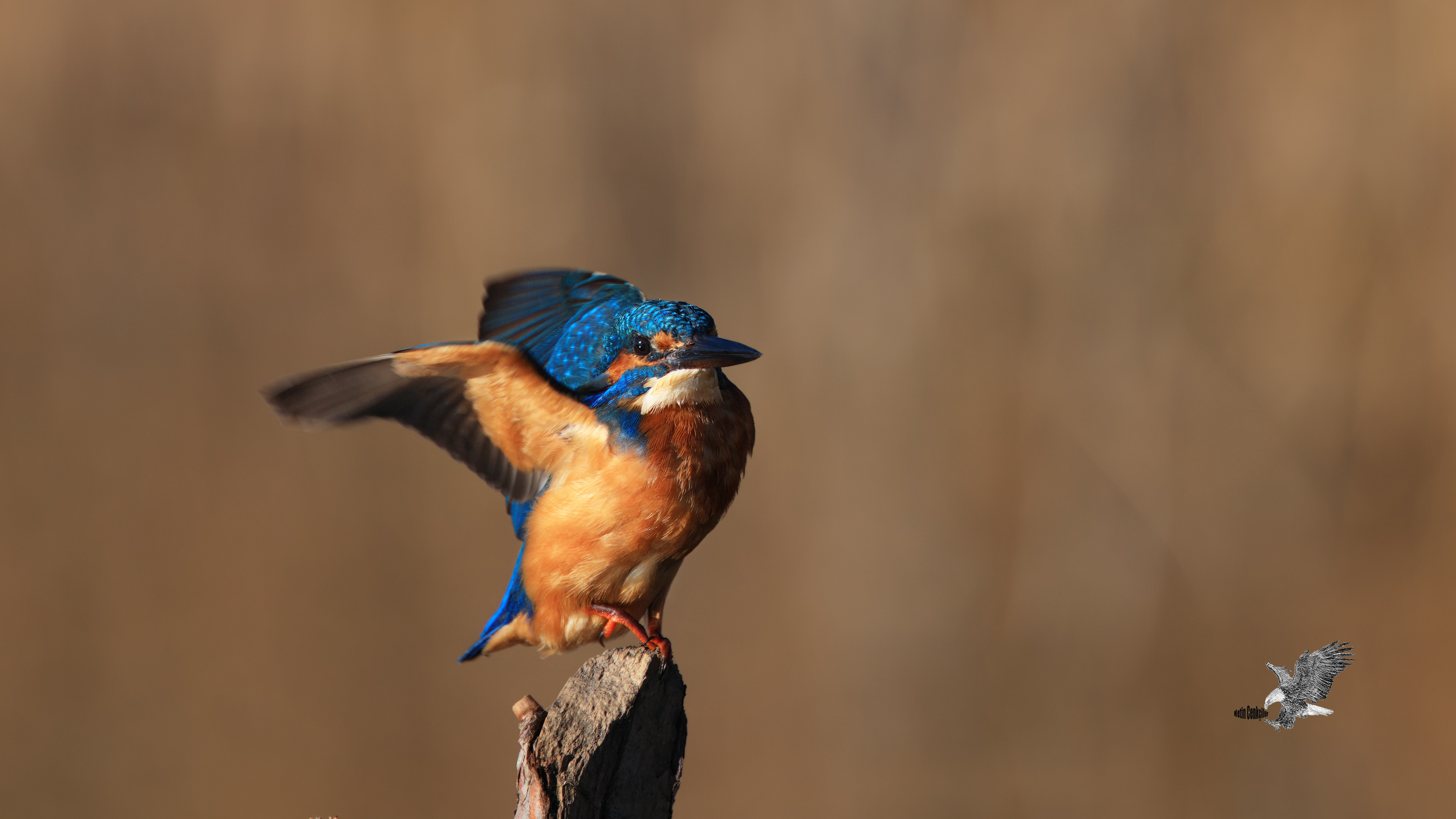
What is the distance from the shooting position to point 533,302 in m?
1.65

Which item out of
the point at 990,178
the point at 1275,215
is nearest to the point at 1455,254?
the point at 1275,215

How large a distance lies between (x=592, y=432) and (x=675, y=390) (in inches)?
5.0

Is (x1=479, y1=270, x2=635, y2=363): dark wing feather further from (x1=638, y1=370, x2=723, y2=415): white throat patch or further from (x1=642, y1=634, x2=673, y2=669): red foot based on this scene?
(x1=642, y1=634, x2=673, y2=669): red foot

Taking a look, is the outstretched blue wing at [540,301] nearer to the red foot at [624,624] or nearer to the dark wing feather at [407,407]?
the dark wing feather at [407,407]

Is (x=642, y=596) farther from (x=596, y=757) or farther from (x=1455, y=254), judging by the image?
(x=1455, y=254)

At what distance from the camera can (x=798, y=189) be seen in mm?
2447

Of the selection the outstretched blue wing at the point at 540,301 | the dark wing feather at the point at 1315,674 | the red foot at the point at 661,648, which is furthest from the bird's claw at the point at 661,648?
the dark wing feather at the point at 1315,674

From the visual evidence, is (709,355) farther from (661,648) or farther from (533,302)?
(533,302)

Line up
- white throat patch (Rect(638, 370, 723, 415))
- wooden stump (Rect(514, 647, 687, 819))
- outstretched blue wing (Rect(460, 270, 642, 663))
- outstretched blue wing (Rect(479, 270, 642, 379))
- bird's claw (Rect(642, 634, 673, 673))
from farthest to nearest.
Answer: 1. outstretched blue wing (Rect(479, 270, 642, 379))
2. outstretched blue wing (Rect(460, 270, 642, 663))
3. white throat patch (Rect(638, 370, 723, 415))
4. bird's claw (Rect(642, 634, 673, 673))
5. wooden stump (Rect(514, 647, 687, 819))

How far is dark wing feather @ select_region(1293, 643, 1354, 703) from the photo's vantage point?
108cm

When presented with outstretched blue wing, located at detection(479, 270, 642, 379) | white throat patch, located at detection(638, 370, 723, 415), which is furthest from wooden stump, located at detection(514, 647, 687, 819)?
outstretched blue wing, located at detection(479, 270, 642, 379)

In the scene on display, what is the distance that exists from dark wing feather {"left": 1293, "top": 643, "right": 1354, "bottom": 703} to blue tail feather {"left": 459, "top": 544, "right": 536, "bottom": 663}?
97 cm

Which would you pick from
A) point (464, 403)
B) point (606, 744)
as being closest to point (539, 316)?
point (464, 403)

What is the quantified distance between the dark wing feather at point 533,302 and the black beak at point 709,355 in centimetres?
43
